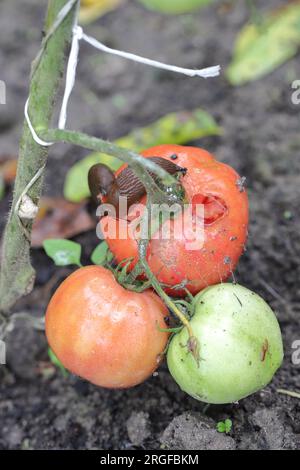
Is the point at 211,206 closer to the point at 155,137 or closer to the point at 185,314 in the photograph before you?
the point at 185,314

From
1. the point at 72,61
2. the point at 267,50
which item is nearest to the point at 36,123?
the point at 72,61

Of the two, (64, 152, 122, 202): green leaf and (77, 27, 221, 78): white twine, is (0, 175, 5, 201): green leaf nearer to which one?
(64, 152, 122, 202): green leaf

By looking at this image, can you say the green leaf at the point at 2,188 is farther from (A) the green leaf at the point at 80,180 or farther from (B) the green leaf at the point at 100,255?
(B) the green leaf at the point at 100,255

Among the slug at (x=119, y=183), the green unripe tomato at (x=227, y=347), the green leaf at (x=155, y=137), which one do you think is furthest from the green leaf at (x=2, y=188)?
the green unripe tomato at (x=227, y=347)

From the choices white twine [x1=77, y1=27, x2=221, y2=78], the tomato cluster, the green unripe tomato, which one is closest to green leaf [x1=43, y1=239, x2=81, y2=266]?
the tomato cluster

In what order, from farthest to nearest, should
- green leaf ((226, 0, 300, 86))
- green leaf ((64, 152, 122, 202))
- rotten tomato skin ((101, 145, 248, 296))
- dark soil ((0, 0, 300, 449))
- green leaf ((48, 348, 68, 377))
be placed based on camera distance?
green leaf ((226, 0, 300, 86)) → green leaf ((64, 152, 122, 202)) → green leaf ((48, 348, 68, 377)) → dark soil ((0, 0, 300, 449)) → rotten tomato skin ((101, 145, 248, 296))
